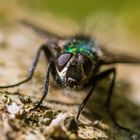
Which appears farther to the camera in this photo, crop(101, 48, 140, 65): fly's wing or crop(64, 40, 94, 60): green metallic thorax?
crop(101, 48, 140, 65): fly's wing

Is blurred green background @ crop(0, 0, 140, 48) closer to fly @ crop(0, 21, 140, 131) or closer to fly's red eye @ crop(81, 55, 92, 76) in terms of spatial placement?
fly @ crop(0, 21, 140, 131)

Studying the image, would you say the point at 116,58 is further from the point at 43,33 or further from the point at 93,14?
the point at 93,14

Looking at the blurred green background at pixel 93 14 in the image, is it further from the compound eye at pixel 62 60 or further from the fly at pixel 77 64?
the compound eye at pixel 62 60

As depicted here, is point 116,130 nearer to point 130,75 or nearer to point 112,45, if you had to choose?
point 130,75

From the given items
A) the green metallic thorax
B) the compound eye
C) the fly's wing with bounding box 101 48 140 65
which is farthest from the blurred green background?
the compound eye

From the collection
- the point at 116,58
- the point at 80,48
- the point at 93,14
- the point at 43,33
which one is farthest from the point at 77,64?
the point at 93,14

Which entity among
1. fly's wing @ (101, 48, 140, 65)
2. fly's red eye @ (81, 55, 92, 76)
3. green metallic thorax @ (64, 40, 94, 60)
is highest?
green metallic thorax @ (64, 40, 94, 60)

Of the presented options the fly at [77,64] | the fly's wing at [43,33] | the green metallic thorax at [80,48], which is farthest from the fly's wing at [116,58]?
the fly's wing at [43,33]

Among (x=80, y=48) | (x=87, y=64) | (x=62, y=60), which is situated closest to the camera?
(x=62, y=60)
